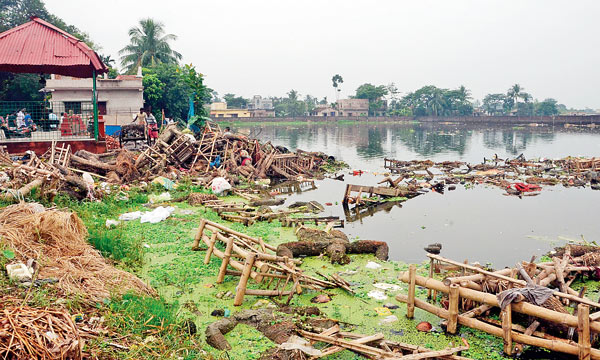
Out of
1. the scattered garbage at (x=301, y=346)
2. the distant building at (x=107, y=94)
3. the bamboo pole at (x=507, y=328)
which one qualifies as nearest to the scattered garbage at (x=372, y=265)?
the bamboo pole at (x=507, y=328)

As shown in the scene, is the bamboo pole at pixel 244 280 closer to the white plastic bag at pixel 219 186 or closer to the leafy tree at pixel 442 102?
the white plastic bag at pixel 219 186

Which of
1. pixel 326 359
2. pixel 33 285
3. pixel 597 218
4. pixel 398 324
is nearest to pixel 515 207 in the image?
pixel 597 218

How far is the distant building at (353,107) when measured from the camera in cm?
10300

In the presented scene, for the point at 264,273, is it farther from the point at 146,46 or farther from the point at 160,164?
the point at 146,46

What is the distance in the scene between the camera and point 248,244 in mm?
9633

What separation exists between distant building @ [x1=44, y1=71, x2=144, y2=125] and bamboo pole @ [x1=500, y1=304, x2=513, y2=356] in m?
29.9

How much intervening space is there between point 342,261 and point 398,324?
296 centimetres

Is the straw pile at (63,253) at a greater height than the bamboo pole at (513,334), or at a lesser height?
greater

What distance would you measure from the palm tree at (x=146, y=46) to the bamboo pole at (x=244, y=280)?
143ft

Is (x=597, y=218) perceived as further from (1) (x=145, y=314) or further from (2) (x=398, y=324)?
(1) (x=145, y=314)

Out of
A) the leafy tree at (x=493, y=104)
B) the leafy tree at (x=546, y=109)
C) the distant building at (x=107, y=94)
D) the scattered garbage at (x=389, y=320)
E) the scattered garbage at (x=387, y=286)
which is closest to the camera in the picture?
the scattered garbage at (x=389, y=320)

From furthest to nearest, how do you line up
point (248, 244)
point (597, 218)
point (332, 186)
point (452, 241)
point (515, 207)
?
point (332, 186) < point (515, 207) < point (597, 218) < point (452, 241) < point (248, 244)

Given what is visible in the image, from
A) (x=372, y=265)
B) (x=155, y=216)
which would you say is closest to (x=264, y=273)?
(x=372, y=265)

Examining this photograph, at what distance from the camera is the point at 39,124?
18.5m
